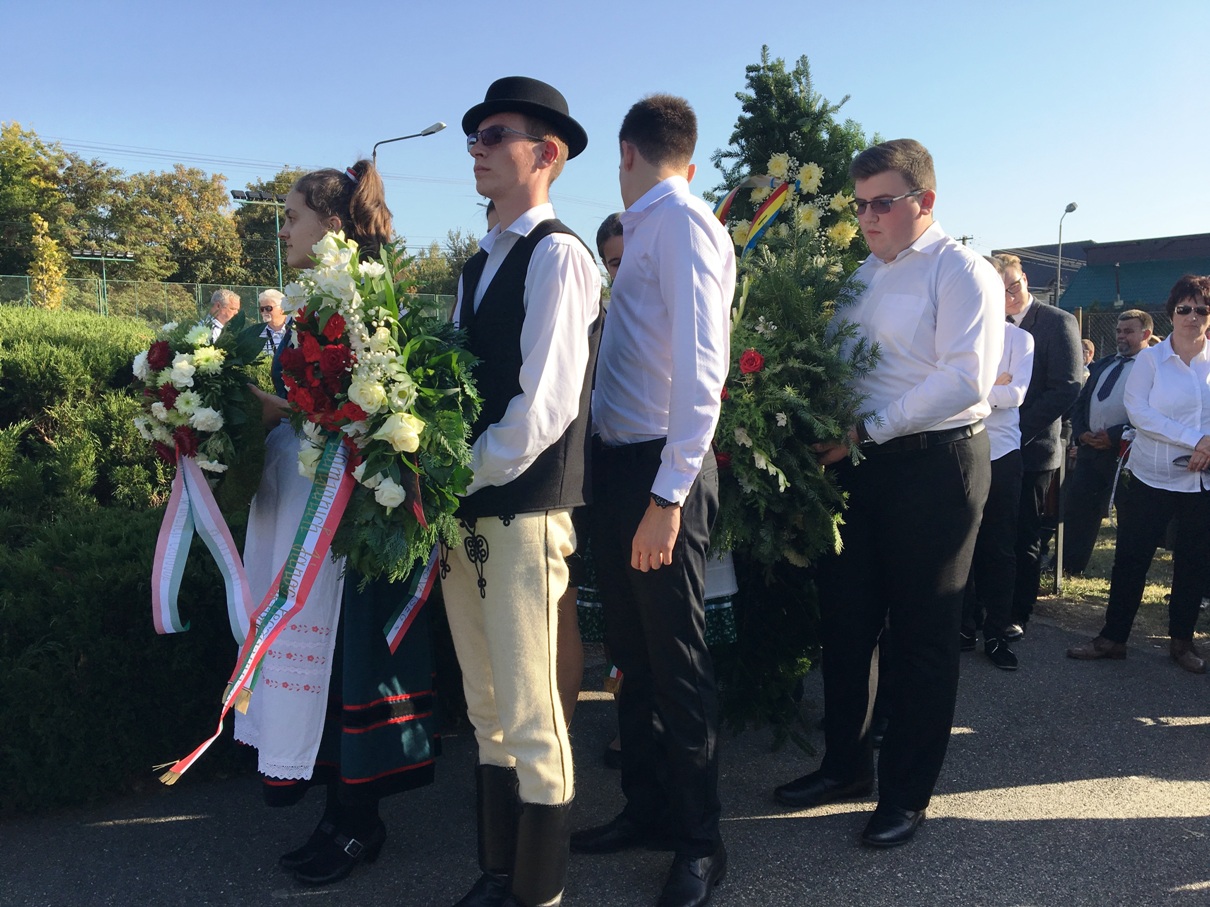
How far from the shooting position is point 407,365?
2404 mm

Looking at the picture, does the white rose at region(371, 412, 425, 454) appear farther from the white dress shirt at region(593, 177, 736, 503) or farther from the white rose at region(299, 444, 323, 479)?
the white dress shirt at region(593, 177, 736, 503)

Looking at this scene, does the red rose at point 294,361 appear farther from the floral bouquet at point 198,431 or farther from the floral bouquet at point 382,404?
the floral bouquet at point 198,431

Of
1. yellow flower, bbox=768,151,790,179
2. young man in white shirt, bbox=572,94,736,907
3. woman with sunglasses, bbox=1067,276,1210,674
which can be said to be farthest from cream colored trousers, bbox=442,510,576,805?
woman with sunglasses, bbox=1067,276,1210,674

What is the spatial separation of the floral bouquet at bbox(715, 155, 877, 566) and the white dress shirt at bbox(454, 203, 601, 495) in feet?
3.01

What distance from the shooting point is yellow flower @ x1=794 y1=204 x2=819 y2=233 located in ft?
13.5

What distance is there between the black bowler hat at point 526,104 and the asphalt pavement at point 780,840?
7.77 feet

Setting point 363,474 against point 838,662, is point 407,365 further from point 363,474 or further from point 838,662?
point 838,662

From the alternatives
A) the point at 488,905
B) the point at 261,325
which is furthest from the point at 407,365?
the point at 488,905

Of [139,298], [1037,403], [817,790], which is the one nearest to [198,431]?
[817,790]

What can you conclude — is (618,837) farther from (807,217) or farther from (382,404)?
(807,217)

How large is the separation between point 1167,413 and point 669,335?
376 centimetres

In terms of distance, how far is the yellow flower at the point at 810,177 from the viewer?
4.22 metres

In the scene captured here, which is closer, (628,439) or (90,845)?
(628,439)

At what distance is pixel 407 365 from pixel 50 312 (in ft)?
18.1
